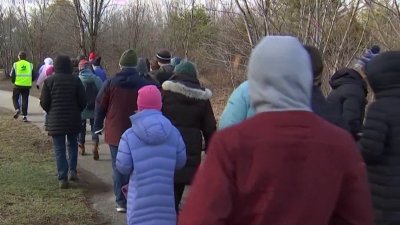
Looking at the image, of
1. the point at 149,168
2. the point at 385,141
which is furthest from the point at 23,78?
the point at 385,141

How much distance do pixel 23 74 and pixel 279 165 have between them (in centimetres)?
1385

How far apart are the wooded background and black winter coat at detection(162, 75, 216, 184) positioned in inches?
113

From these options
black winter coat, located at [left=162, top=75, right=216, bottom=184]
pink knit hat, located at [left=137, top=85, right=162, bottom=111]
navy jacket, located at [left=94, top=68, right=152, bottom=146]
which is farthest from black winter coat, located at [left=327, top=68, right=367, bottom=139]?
navy jacket, located at [left=94, top=68, right=152, bottom=146]

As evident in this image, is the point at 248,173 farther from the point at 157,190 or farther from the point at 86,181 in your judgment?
the point at 86,181

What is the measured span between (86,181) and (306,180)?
6.72 meters

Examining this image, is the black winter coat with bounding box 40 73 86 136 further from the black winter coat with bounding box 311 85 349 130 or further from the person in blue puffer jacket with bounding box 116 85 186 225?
the black winter coat with bounding box 311 85 349 130

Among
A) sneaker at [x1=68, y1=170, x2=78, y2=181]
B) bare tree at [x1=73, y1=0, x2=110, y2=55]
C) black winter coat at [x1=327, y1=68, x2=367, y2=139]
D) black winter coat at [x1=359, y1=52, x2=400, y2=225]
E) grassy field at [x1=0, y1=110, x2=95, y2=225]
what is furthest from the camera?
bare tree at [x1=73, y1=0, x2=110, y2=55]

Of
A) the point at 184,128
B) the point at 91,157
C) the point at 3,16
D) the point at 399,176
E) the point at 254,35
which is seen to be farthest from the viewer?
the point at 3,16

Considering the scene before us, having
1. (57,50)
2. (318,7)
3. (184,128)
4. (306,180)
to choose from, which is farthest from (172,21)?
(306,180)

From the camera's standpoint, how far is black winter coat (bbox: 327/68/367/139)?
503 cm

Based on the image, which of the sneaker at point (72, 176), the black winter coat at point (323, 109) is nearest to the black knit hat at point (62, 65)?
the sneaker at point (72, 176)

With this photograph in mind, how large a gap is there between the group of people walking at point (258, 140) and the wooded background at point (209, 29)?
2.03m

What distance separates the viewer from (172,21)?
27141 millimetres

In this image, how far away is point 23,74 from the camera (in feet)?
50.0
